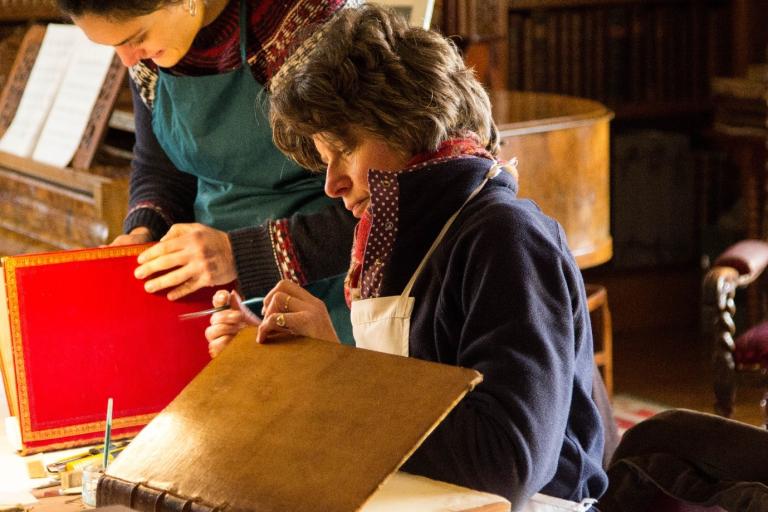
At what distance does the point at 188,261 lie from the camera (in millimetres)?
1679

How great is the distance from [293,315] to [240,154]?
0.55 m

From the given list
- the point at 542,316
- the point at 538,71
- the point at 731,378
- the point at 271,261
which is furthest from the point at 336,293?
the point at 538,71

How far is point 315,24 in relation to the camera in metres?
1.69

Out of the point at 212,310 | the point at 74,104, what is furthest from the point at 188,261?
the point at 74,104

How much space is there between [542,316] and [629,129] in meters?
4.11

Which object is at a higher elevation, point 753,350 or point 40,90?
point 40,90

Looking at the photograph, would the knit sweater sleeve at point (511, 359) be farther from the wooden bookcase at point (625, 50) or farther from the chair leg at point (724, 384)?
the wooden bookcase at point (625, 50)

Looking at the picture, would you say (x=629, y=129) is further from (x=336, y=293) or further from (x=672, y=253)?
(x=336, y=293)

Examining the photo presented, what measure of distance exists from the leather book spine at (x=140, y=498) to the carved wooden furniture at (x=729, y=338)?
88.6 inches

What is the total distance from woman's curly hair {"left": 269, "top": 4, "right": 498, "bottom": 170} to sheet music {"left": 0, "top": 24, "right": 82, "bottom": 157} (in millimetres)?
2289

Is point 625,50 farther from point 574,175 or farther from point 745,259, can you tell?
point 745,259

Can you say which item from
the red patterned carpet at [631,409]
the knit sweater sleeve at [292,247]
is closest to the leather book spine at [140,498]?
the knit sweater sleeve at [292,247]

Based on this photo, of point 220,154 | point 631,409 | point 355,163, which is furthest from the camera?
point 631,409

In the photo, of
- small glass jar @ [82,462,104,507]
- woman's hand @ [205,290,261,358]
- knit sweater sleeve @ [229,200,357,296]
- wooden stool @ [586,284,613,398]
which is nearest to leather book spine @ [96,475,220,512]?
small glass jar @ [82,462,104,507]
